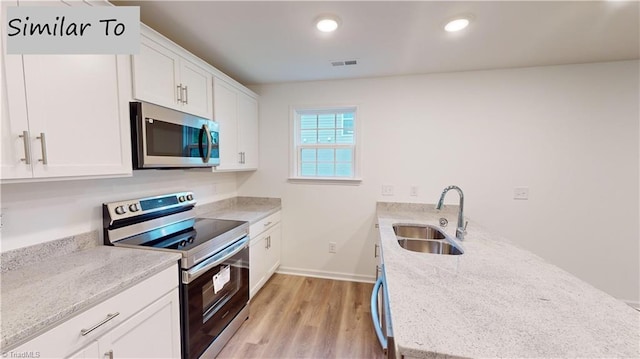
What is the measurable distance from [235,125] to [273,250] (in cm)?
143

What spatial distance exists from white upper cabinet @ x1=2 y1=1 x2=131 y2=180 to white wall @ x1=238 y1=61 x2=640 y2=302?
178cm

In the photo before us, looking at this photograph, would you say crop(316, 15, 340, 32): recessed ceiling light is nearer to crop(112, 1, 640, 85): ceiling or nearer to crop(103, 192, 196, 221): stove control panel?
crop(112, 1, 640, 85): ceiling

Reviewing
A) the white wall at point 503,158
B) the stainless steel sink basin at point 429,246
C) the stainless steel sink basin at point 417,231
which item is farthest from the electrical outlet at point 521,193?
the stainless steel sink basin at point 429,246

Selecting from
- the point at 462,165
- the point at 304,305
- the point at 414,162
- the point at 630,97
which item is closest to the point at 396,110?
the point at 414,162

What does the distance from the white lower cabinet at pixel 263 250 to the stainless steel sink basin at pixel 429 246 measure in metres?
1.32

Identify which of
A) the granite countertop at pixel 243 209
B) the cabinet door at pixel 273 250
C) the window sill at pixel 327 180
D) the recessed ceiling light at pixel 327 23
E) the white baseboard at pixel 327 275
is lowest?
the white baseboard at pixel 327 275

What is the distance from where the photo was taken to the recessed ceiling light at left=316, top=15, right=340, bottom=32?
1587 mm

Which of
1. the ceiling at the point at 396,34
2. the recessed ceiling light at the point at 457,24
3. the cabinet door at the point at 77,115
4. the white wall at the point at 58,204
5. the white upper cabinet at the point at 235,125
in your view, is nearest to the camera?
the cabinet door at the point at 77,115

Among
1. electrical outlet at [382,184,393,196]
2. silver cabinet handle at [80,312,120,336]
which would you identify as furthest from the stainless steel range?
electrical outlet at [382,184,393,196]

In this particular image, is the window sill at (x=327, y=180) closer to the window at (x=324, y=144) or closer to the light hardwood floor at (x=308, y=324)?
the window at (x=324, y=144)

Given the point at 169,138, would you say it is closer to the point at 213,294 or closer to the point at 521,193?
the point at 213,294

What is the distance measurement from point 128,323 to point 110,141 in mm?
901

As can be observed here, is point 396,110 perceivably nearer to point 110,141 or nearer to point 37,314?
point 110,141

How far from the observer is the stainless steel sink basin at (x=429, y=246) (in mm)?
1743
